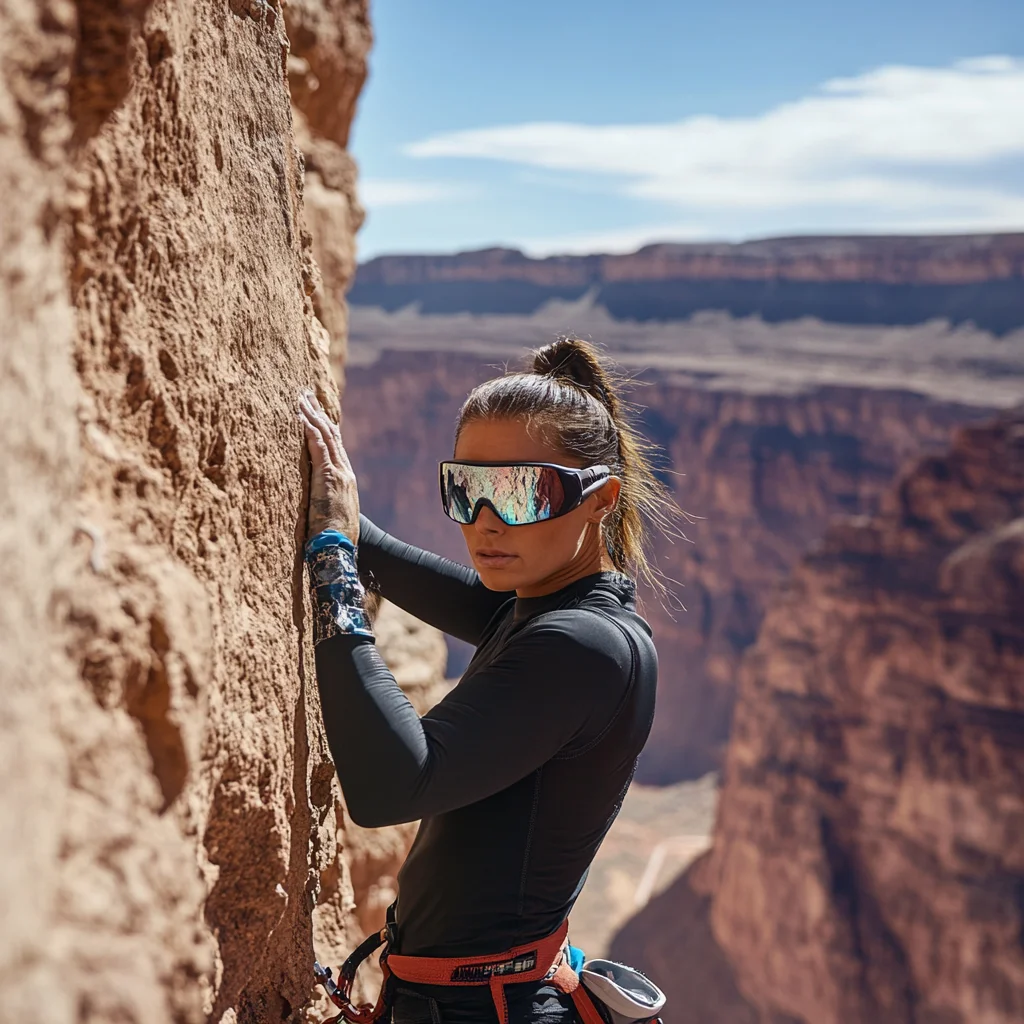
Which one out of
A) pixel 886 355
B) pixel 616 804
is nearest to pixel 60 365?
pixel 616 804

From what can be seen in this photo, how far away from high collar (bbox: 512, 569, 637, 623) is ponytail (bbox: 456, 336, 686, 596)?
6.7 inches

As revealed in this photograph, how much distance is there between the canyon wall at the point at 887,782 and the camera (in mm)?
11398

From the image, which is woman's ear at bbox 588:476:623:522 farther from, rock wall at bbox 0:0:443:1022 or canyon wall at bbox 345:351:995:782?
canyon wall at bbox 345:351:995:782

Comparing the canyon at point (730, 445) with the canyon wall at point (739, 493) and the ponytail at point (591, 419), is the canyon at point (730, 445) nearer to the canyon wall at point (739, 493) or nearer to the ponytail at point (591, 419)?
the canyon wall at point (739, 493)

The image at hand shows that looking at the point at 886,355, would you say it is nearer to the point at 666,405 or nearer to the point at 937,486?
the point at 666,405

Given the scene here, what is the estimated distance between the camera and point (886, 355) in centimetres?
3369

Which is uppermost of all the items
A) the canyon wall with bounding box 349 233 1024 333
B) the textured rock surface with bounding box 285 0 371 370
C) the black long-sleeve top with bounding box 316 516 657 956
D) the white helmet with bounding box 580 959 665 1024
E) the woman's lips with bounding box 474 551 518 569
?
the canyon wall with bounding box 349 233 1024 333

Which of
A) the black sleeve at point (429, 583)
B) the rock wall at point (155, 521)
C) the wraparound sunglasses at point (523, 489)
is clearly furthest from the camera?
the black sleeve at point (429, 583)

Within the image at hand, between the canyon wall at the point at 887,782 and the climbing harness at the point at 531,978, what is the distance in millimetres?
10583

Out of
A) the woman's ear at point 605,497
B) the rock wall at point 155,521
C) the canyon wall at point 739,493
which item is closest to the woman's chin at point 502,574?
the woman's ear at point 605,497

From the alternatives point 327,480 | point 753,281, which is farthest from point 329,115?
point 753,281

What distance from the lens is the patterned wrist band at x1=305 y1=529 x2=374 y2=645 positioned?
1.57 meters

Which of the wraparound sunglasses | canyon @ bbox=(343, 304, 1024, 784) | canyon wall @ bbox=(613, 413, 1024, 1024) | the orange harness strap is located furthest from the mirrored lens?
canyon @ bbox=(343, 304, 1024, 784)

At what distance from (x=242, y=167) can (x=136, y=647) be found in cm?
90
